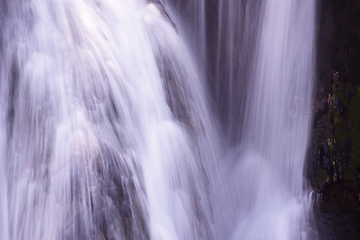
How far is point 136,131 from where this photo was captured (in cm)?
394

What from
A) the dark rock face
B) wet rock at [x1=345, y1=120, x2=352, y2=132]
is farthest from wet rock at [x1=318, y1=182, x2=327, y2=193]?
wet rock at [x1=345, y1=120, x2=352, y2=132]

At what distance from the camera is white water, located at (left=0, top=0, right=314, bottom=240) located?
326 centimetres

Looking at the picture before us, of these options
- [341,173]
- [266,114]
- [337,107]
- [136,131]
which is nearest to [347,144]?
[341,173]

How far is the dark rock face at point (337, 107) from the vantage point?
379cm

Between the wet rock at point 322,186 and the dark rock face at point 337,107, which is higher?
the dark rock face at point 337,107

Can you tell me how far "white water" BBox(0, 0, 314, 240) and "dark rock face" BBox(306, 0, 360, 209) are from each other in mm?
205

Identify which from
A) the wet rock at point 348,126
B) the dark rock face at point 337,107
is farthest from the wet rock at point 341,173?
the wet rock at point 348,126

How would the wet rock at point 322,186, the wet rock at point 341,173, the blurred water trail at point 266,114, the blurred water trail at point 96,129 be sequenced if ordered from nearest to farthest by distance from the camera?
the blurred water trail at point 96,129 → the wet rock at point 341,173 → the wet rock at point 322,186 → the blurred water trail at point 266,114

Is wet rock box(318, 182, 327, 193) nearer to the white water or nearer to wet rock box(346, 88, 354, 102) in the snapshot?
the white water

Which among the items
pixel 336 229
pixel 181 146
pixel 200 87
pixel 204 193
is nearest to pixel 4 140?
pixel 181 146

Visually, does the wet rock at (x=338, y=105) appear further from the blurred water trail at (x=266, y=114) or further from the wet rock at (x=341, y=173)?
the wet rock at (x=341, y=173)

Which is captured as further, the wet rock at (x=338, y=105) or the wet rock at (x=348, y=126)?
the wet rock at (x=338, y=105)

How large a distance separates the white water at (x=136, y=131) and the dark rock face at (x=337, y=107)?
21cm

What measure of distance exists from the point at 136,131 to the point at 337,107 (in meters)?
2.25
